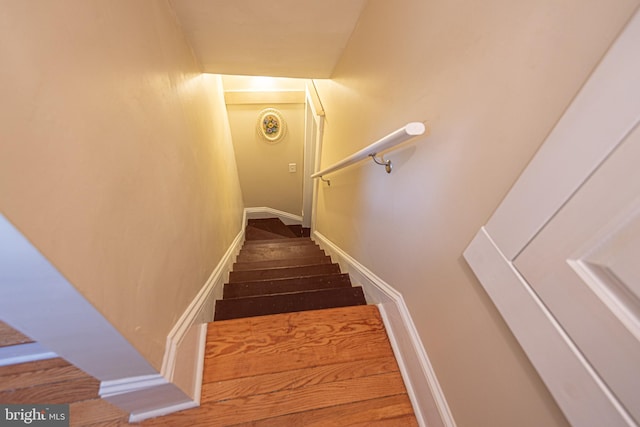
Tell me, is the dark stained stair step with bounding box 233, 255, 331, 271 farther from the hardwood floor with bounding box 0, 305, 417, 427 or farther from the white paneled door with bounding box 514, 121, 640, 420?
the white paneled door with bounding box 514, 121, 640, 420

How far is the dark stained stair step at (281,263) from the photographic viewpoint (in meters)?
2.30

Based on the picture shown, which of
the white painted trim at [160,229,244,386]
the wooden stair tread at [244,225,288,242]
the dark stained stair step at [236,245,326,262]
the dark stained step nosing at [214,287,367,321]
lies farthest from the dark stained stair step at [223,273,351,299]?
the wooden stair tread at [244,225,288,242]

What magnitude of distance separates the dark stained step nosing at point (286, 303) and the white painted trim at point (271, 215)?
10.7 feet

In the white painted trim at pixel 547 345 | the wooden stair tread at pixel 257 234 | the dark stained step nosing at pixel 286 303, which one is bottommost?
the white painted trim at pixel 547 345

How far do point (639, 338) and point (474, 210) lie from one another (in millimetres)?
364

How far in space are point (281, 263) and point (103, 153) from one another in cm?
195

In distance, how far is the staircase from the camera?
4.75 feet

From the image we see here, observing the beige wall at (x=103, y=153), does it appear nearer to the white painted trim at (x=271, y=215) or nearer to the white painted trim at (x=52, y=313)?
the white painted trim at (x=52, y=313)

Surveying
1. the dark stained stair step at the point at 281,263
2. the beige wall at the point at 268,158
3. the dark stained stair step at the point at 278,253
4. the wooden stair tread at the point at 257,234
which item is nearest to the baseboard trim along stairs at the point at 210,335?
the dark stained stair step at the point at 281,263

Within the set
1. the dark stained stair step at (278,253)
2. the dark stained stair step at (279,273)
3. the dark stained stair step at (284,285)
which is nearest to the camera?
the dark stained stair step at (284,285)

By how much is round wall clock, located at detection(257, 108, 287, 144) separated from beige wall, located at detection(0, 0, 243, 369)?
248cm

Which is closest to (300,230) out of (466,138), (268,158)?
(268,158)

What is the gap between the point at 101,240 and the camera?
525 mm

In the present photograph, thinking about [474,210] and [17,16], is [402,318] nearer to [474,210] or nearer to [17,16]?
[474,210]
